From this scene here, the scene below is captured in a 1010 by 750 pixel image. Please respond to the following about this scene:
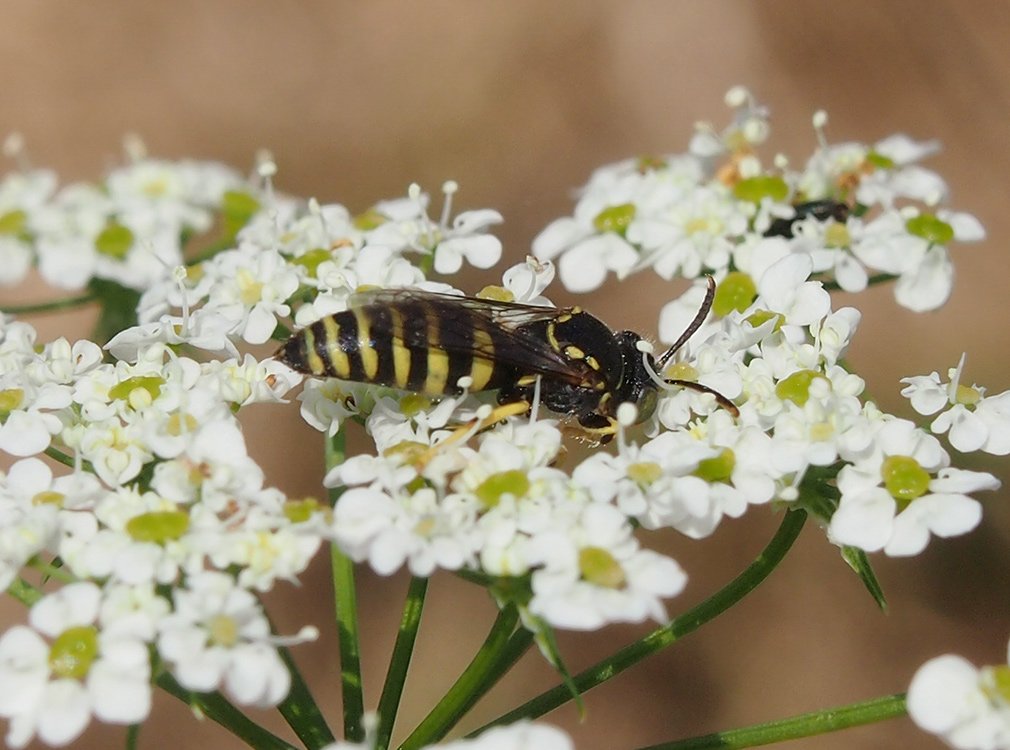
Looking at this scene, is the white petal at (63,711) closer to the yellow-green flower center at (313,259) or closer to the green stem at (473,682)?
the green stem at (473,682)

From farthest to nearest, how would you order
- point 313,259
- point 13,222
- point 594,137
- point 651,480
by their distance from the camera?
1. point 594,137
2. point 13,222
3. point 313,259
4. point 651,480

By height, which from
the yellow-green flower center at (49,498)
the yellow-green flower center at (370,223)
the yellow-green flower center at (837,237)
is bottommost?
the yellow-green flower center at (49,498)

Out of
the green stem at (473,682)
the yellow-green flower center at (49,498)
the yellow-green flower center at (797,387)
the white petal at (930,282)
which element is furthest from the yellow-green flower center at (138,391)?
the white petal at (930,282)

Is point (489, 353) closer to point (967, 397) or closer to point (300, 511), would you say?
point (300, 511)

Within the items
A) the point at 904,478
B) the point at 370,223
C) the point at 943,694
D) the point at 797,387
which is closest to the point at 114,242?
the point at 370,223

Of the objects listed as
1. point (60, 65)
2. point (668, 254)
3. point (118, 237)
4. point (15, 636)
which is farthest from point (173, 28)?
point (15, 636)

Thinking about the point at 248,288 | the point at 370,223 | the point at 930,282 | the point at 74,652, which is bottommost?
the point at 74,652
